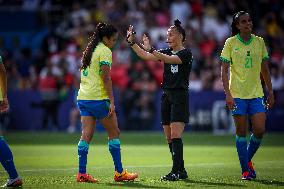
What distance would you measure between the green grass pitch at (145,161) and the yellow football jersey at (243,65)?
1.36 metres

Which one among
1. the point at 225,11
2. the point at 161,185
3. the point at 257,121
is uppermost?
the point at 225,11

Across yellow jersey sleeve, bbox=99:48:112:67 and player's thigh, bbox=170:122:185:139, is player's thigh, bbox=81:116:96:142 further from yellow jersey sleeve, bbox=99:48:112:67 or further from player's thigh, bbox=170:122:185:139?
player's thigh, bbox=170:122:185:139

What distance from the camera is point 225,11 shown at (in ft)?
104

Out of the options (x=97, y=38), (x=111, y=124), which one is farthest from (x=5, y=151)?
(x=97, y=38)

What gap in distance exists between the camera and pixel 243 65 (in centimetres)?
1363

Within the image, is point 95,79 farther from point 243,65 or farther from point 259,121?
point 259,121

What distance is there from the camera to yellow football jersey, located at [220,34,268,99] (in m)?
13.6

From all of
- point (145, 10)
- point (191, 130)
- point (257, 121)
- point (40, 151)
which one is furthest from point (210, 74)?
point (257, 121)

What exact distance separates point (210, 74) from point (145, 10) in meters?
4.55

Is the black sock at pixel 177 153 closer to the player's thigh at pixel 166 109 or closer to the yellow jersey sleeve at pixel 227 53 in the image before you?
the player's thigh at pixel 166 109

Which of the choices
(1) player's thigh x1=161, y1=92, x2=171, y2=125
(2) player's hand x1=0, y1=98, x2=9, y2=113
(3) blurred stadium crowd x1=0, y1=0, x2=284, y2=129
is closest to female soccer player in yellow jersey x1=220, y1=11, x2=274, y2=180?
(1) player's thigh x1=161, y1=92, x2=171, y2=125

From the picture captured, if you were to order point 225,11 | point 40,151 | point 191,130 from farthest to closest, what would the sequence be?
point 225,11 < point 191,130 < point 40,151

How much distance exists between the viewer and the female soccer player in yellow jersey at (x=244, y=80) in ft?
44.5

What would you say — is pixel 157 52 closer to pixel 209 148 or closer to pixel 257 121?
pixel 257 121
